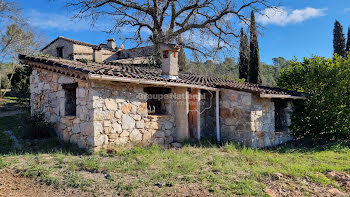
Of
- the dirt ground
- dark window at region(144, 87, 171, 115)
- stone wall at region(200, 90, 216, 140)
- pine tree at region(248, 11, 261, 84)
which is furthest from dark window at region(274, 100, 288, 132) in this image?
pine tree at region(248, 11, 261, 84)

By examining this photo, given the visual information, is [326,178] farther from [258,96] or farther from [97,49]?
[97,49]

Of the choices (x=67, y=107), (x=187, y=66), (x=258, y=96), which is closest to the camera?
(x=67, y=107)

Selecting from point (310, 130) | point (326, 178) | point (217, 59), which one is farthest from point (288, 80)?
point (326, 178)

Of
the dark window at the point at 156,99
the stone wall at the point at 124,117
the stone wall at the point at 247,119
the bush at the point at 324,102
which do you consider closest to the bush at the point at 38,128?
the stone wall at the point at 124,117

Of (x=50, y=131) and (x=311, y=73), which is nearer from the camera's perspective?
(x=50, y=131)

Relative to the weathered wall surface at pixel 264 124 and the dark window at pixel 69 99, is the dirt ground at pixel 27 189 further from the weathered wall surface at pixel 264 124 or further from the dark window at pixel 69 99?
the weathered wall surface at pixel 264 124

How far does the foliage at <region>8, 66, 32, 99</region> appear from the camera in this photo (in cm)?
1349

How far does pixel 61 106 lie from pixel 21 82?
11.0 m

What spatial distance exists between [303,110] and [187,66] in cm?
1009

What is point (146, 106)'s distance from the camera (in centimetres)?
735

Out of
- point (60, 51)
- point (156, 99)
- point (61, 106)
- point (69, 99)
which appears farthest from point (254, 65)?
point (60, 51)

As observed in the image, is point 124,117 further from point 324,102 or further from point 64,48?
point 64,48

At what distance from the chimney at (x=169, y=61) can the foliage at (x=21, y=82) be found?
9087 millimetres

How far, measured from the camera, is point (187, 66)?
18.3 meters
